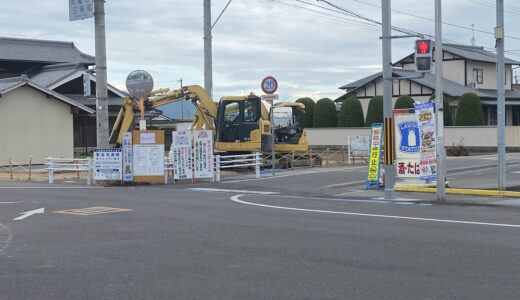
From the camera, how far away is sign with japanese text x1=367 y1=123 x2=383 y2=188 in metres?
19.1

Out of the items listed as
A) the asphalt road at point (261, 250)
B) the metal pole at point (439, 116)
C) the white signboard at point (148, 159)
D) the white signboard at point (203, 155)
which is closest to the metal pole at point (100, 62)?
the white signboard at point (148, 159)

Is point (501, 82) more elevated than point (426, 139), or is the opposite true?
point (501, 82)

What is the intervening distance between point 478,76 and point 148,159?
4139 centimetres

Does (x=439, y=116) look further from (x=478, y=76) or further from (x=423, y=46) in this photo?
(x=478, y=76)

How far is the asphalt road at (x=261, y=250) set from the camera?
6.86 m

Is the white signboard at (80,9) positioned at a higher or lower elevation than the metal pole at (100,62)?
Result: higher

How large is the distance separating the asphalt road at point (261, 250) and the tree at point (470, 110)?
32175mm

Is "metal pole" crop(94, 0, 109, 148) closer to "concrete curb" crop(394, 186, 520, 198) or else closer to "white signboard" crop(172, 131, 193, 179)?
"white signboard" crop(172, 131, 193, 179)

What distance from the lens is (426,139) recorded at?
17984 mm

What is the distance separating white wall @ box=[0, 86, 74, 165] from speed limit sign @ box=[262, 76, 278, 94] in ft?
58.1

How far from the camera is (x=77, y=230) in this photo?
1121 centimetres

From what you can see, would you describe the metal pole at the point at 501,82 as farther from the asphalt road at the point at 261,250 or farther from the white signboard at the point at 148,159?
the white signboard at the point at 148,159

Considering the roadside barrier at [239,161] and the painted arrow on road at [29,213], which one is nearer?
the painted arrow on road at [29,213]

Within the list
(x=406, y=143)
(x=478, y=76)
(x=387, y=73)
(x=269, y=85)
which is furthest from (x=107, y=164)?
(x=478, y=76)
